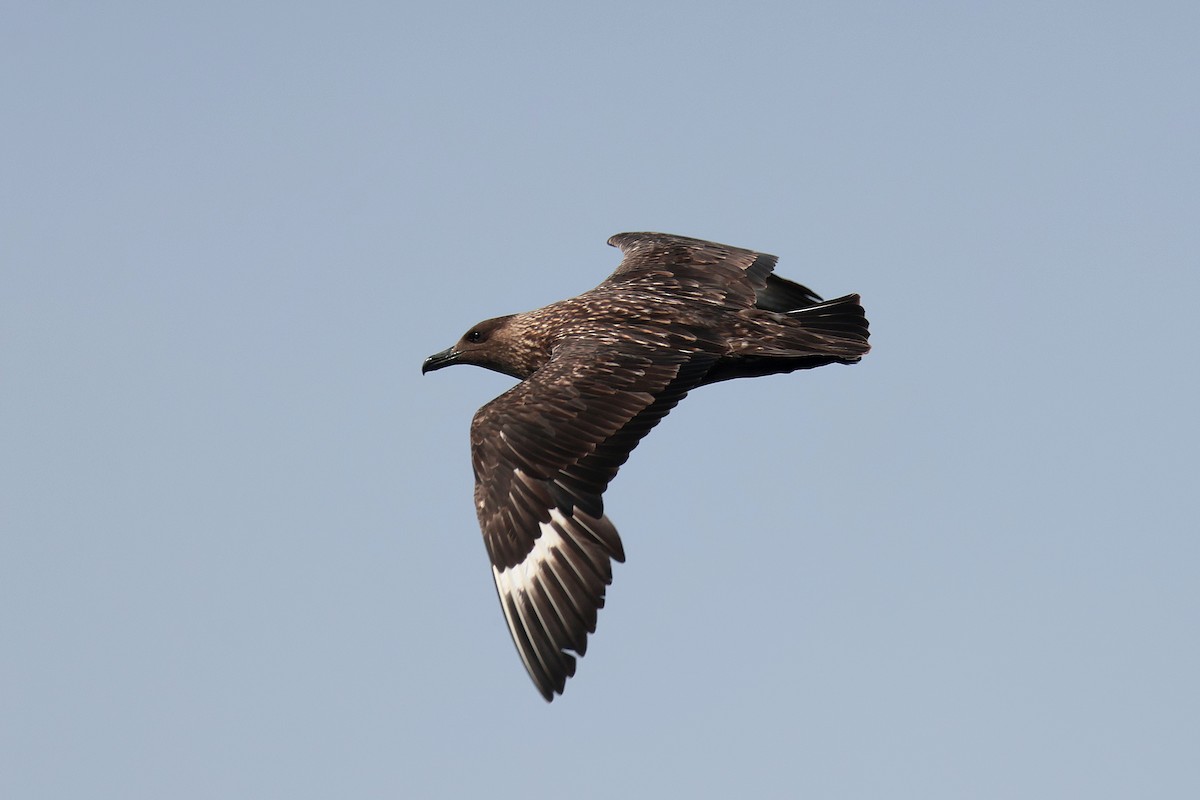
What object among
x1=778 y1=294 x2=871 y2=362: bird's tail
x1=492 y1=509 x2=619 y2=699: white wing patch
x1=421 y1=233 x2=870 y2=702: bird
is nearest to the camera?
x1=492 y1=509 x2=619 y2=699: white wing patch

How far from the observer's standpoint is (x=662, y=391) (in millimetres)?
10797

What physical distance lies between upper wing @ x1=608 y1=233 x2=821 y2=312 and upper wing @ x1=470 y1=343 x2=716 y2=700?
1.73 metres

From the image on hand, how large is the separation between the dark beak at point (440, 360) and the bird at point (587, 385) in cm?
1

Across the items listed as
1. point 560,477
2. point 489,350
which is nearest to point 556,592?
point 560,477

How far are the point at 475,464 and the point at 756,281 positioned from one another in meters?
3.66

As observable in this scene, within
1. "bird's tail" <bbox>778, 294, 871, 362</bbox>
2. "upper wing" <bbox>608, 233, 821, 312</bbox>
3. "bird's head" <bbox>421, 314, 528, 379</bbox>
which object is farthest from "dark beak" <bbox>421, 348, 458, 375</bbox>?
"bird's tail" <bbox>778, 294, 871, 362</bbox>

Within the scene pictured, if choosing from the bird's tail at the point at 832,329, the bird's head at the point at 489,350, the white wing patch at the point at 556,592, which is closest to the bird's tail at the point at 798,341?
the bird's tail at the point at 832,329

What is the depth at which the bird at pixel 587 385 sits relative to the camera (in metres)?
9.69

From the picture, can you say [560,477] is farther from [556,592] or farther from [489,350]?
[489,350]

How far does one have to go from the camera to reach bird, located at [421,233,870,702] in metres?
9.69

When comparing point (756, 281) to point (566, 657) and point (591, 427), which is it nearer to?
point (591, 427)

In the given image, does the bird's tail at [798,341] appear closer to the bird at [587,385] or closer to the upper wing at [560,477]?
the bird at [587,385]

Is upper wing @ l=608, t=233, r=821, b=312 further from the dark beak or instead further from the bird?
the dark beak

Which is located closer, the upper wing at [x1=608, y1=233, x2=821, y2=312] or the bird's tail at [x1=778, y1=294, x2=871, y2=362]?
the bird's tail at [x1=778, y1=294, x2=871, y2=362]
